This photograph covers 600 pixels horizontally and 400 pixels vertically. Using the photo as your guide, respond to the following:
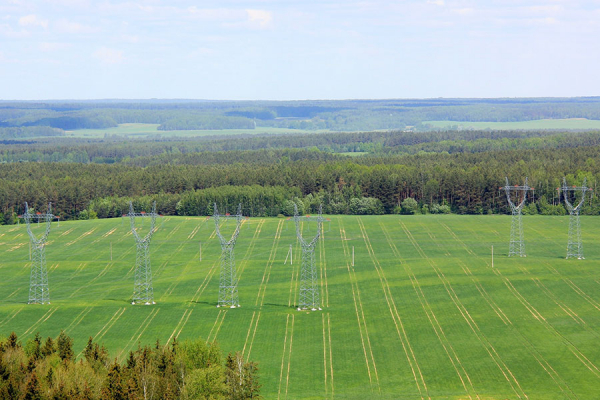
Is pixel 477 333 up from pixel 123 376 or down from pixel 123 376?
down

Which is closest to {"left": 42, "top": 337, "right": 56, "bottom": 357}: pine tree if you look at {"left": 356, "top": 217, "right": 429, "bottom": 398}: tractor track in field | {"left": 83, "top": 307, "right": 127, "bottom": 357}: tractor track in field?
{"left": 83, "top": 307, "right": 127, "bottom": 357}: tractor track in field

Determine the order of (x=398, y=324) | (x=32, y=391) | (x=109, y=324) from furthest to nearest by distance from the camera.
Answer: (x=398, y=324) < (x=109, y=324) < (x=32, y=391)

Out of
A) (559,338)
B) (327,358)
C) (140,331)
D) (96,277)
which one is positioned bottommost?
(327,358)

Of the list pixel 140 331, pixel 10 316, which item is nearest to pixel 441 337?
pixel 140 331

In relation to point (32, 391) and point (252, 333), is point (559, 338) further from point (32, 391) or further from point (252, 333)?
point (32, 391)

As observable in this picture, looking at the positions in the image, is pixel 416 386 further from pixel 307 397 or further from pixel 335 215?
pixel 335 215

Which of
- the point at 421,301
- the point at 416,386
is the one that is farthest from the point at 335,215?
the point at 416,386

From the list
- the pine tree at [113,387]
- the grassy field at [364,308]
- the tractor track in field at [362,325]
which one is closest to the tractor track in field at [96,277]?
the grassy field at [364,308]

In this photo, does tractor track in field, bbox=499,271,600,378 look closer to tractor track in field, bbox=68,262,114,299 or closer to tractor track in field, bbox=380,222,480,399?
tractor track in field, bbox=380,222,480,399
